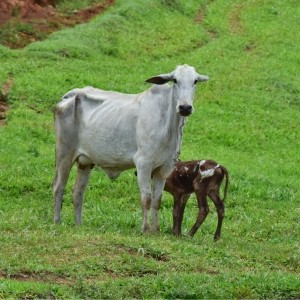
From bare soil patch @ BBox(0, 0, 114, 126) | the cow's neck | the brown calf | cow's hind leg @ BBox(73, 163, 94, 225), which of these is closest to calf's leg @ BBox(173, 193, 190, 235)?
the brown calf

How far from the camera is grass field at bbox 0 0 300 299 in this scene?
10086mm

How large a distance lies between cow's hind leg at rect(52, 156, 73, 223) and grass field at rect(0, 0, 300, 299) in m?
0.48

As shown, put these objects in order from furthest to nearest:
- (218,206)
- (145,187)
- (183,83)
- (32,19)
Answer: (32,19) → (218,206) → (145,187) → (183,83)

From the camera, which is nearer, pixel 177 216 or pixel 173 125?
pixel 173 125

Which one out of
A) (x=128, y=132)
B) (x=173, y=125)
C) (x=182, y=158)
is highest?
(x=173, y=125)

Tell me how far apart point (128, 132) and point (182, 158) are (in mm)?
6352

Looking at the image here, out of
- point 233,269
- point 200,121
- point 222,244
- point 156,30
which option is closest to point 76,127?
point 222,244

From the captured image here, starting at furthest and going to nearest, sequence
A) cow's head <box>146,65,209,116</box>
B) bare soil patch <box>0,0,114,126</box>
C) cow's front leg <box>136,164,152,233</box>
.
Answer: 1. bare soil patch <box>0,0,114,126</box>
2. cow's front leg <box>136,164,152,233</box>
3. cow's head <box>146,65,209,116</box>

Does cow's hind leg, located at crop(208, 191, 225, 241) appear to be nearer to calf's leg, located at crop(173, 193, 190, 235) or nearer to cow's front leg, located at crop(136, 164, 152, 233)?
calf's leg, located at crop(173, 193, 190, 235)

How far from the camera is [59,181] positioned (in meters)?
14.3

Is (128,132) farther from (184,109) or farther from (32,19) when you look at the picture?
(32,19)

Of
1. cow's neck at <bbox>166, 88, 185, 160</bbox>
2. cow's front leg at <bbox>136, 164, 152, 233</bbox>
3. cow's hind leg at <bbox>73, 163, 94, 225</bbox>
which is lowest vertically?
cow's hind leg at <bbox>73, 163, 94, 225</bbox>

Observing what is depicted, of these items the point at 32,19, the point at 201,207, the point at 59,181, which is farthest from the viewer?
the point at 32,19

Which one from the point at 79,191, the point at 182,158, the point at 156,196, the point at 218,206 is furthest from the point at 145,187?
the point at 182,158
